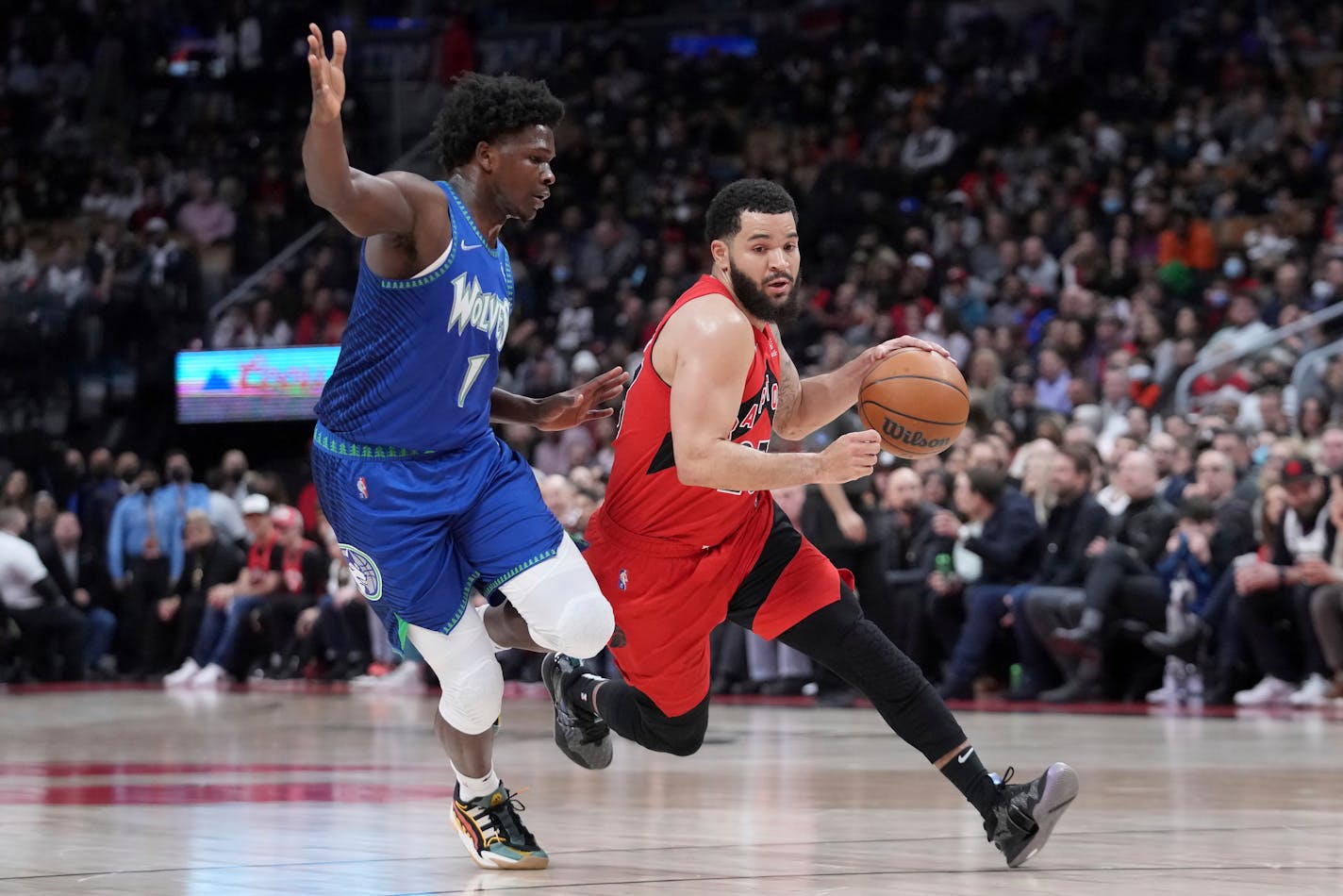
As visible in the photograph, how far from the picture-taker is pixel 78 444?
1933 centimetres

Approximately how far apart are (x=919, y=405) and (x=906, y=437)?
3.7 inches

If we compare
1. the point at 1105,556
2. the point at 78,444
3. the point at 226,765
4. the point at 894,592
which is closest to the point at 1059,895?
the point at 226,765

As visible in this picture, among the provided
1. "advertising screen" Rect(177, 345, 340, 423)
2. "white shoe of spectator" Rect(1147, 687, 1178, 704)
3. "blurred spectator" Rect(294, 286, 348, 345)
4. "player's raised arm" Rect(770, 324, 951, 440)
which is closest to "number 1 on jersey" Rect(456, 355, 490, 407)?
"player's raised arm" Rect(770, 324, 951, 440)

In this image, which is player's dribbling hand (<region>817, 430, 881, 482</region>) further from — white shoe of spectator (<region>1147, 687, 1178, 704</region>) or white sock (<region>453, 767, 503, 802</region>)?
white shoe of spectator (<region>1147, 687, 1178, 704</region>)

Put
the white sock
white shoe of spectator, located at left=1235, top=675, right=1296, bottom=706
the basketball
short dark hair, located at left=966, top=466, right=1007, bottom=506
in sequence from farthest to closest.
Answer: short dark hair, located at left=966, top=466, right=1007, bottom=506 → white shoe of spectator, located at left=1235, top=675, right=1296, bottom=706 → the basketball → the white sock

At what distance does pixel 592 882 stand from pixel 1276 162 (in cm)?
1356

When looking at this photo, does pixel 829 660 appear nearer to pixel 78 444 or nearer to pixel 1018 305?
pixel 1018 305

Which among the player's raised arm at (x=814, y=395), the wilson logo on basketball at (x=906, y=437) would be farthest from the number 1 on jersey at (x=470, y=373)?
the wilson logo on basketball at (x=906, y=437)

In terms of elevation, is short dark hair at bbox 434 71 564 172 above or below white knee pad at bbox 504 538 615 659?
above

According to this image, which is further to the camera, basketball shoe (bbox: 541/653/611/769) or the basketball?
basketball shoe (bbox: 541/653/611/769)

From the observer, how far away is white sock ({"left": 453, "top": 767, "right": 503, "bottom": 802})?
5074 mm

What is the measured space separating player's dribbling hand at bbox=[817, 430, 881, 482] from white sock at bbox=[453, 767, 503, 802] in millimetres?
1226

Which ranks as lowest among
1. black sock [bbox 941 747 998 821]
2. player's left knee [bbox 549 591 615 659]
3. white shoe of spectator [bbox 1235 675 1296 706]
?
white shoe of spectator [bbox 1235 675 1296 706]

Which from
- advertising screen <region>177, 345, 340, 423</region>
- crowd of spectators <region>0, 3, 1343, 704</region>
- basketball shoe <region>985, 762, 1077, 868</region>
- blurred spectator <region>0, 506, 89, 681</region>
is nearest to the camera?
basketball shoe <region>985, 762, 1077, 868</region>
